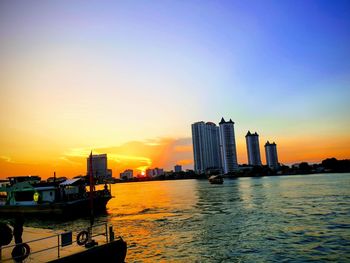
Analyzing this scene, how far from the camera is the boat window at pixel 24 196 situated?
4600cm

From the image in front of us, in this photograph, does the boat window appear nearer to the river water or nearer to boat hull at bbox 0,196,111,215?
boat hull at bbox 0,196,111,215

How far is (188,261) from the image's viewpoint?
18797 millimetres

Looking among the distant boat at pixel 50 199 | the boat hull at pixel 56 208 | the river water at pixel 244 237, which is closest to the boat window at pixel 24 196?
the distant boat at pixel 50 199

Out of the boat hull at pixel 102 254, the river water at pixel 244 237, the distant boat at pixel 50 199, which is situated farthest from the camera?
the distant boat at pixel 50 199

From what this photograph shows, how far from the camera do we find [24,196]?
46750mm

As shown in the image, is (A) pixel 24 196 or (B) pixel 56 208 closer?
(B) pixel 56 208

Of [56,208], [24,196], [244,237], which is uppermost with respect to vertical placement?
[24,196]

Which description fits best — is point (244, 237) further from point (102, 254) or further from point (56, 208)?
point (56, 208)

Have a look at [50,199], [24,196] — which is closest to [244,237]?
[50,199]

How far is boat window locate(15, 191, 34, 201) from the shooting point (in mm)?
46000

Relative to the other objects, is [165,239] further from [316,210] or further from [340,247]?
[316,210]

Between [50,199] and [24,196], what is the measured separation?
6.47 metres

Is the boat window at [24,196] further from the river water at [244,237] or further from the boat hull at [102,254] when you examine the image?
the boat hull at [102,254]

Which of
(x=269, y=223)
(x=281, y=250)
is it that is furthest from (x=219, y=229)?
(x=281, y=250)
